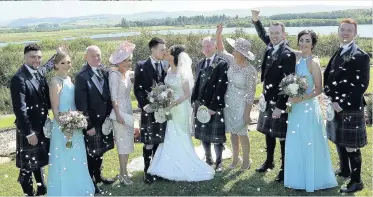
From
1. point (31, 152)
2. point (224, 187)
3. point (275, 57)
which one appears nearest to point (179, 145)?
point (224, 187)

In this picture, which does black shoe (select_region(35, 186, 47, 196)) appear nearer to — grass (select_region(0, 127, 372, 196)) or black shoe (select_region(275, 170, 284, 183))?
grass (select_region(0, 127, 372, 196))

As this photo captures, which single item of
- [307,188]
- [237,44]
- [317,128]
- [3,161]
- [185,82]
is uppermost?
[237,44]

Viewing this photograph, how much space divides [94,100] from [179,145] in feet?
5.68

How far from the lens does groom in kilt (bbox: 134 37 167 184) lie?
7215 mm

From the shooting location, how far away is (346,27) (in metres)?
6.55

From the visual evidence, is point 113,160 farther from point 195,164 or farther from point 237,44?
point 237,44

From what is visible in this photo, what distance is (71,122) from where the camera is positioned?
628 centimetres

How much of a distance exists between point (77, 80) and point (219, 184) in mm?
3002

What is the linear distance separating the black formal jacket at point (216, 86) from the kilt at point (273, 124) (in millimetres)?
778

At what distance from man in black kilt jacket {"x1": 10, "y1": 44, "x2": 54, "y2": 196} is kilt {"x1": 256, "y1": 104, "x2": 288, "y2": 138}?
3682 millimetres

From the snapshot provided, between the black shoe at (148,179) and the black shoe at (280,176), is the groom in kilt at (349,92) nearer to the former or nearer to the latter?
the black shoe at (280,176)

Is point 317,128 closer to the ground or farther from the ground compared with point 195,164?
farther from the ground

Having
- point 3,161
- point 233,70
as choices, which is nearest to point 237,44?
point 233,70

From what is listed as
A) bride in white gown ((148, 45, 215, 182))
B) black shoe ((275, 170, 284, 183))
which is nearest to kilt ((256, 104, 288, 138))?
black shoe ((275, 170, 284, 183))
